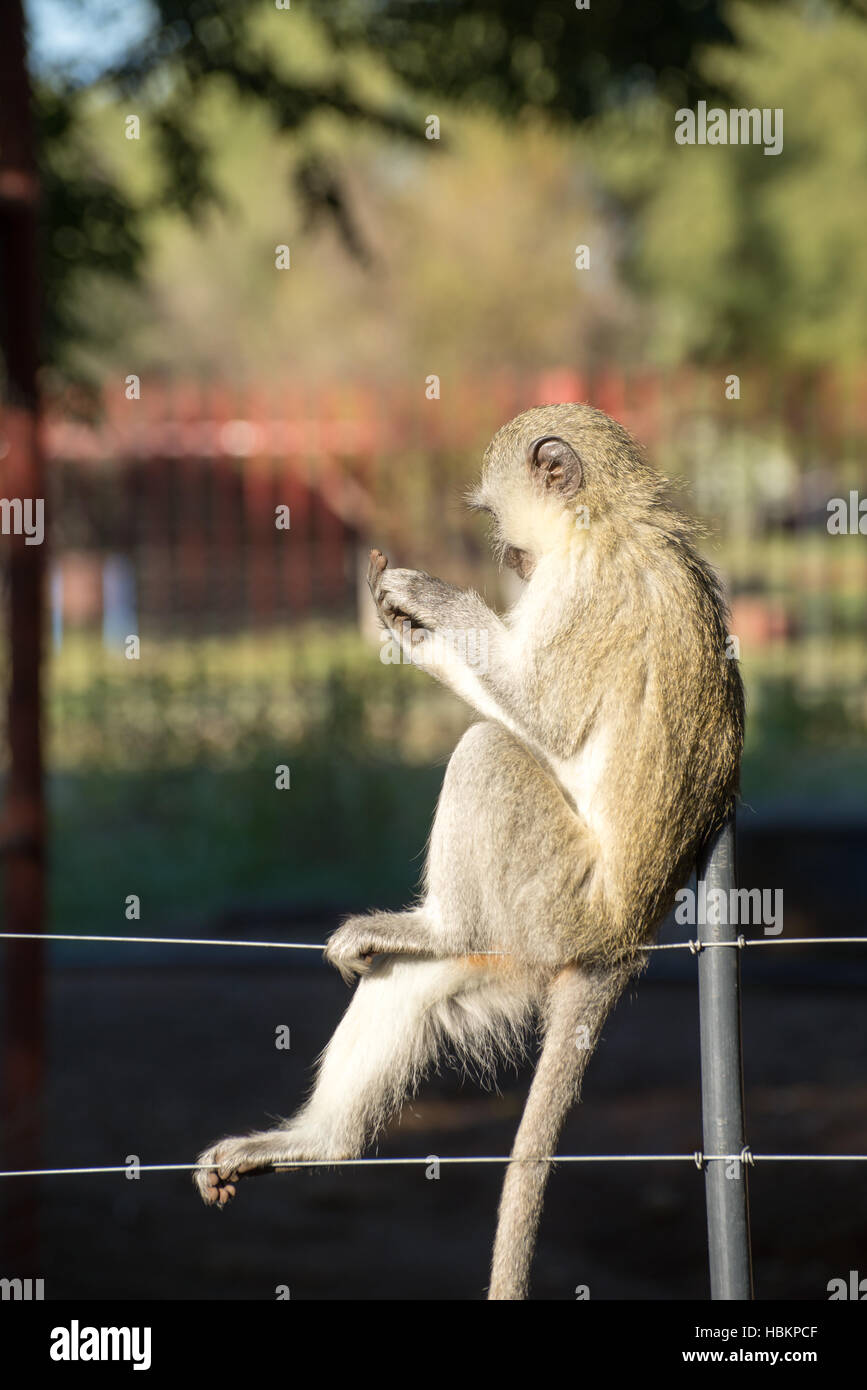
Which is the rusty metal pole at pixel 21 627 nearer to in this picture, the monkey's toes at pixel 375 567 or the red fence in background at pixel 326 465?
the monkey's toes at pixel 375 567

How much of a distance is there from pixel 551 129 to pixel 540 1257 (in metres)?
4.82

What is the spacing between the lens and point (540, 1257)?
18.6 feet

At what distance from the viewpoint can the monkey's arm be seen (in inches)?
121

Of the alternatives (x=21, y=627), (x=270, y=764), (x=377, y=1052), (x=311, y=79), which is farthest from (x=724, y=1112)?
(x=270, y=764)

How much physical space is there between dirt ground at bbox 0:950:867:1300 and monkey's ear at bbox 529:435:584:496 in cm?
245

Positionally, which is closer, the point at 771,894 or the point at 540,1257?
the point at 540,1257

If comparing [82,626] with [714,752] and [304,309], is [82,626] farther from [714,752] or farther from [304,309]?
[304,309]

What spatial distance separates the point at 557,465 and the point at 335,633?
9.44 metres

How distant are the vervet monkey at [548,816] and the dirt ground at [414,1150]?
1.97 meters

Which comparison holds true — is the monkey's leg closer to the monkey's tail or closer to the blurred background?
the monkey's tail

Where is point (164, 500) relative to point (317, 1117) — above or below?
above

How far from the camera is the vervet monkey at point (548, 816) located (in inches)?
118

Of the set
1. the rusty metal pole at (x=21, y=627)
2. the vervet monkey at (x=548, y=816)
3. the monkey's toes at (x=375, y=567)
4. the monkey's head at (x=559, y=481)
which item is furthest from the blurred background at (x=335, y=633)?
the monkey's toes at (x=375, y=567)

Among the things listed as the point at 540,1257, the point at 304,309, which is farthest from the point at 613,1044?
the point at 304,309
